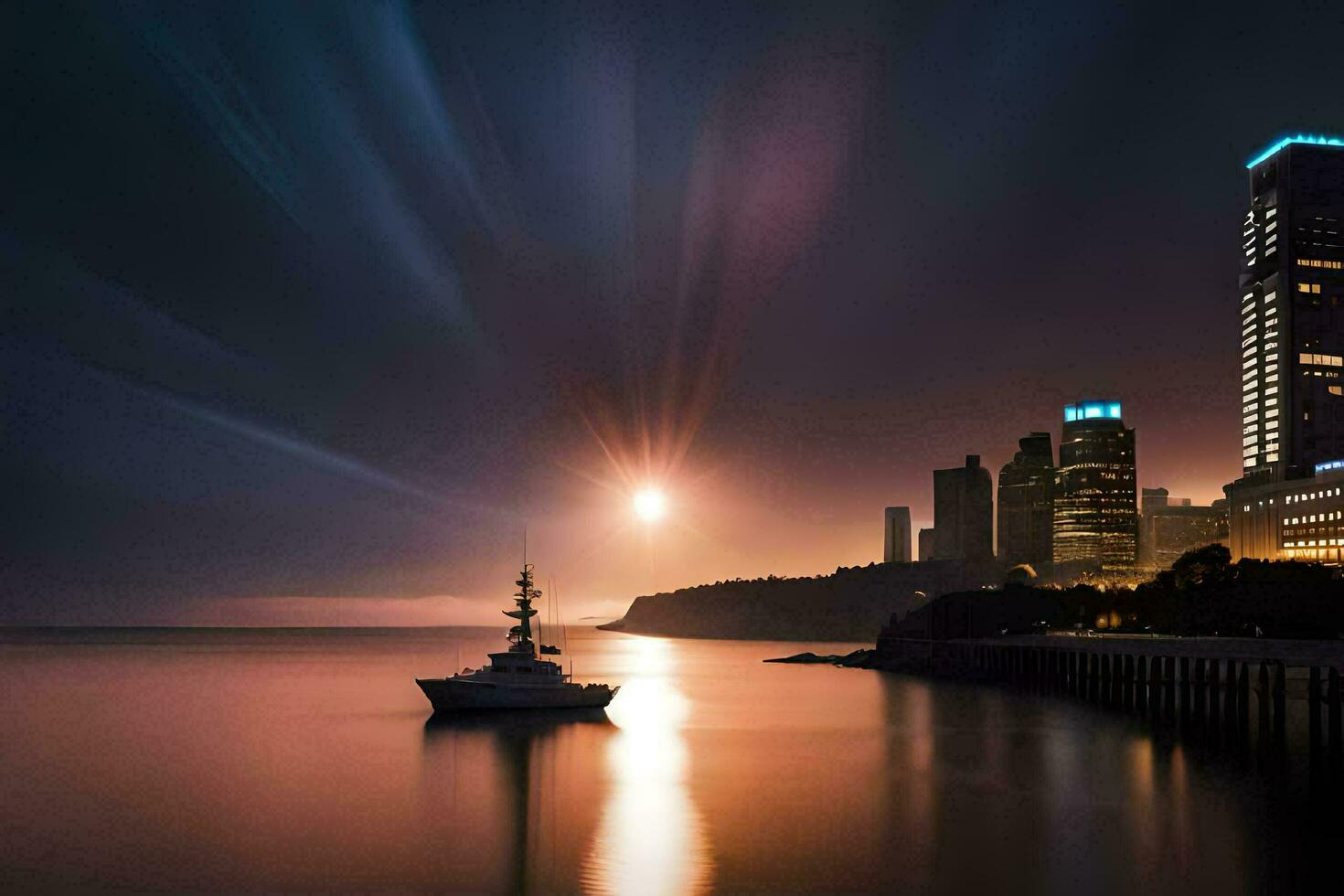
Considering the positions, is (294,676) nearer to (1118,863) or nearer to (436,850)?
(436,850)

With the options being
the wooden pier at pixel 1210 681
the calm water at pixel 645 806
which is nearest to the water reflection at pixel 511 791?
the calm water at pixel 645 806

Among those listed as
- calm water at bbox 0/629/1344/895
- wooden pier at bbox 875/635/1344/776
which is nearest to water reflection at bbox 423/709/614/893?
calm water at bbox 0/629/1344/895

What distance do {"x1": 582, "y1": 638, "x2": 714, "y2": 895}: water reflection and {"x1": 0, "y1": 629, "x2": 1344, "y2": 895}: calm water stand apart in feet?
0.64

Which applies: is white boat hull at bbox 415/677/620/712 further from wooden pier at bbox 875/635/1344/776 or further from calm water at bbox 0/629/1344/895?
wooden pier at bbox 875/635/1344/776

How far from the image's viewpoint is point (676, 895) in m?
36.2

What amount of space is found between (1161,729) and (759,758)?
26.4 metres

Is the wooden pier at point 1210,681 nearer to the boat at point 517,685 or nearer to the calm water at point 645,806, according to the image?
the calm water at point 645,806

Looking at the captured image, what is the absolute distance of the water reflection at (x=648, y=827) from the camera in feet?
128

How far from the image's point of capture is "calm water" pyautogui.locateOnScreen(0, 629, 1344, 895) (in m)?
39.9

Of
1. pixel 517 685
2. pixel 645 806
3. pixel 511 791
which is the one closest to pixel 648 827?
pixel 645 806

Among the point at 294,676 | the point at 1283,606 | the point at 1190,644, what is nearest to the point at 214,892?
the point at 1190,644

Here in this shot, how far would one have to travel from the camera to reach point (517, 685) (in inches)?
3637

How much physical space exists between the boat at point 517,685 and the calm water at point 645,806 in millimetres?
2136

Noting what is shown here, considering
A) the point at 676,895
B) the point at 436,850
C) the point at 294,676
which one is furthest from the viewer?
the point at 294,676
